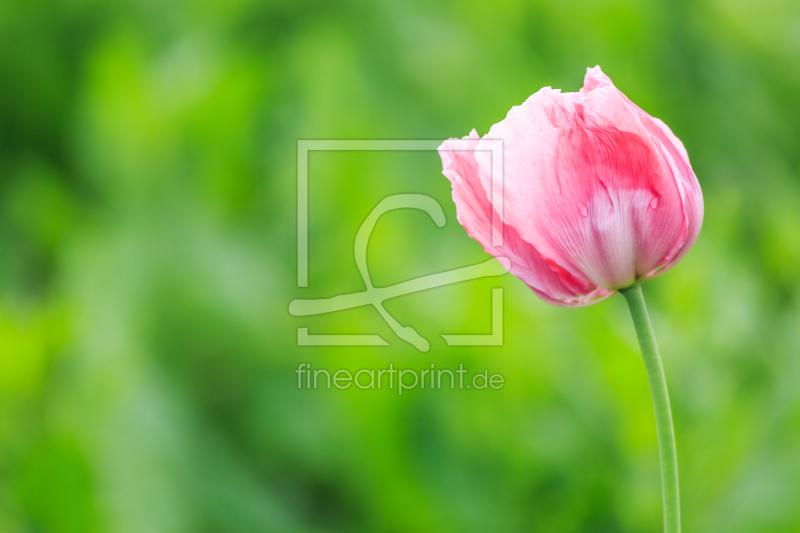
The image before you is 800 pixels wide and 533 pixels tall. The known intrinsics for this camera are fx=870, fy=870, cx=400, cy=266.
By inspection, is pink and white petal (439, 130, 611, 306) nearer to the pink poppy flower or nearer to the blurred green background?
the pink poppy flower

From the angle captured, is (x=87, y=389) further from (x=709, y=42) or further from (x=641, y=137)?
(x=709, y=42)

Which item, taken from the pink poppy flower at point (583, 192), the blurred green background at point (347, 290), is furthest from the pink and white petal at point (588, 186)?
the blurred green background at point (347, 290)

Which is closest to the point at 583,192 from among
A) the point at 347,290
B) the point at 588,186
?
the point at 588,186

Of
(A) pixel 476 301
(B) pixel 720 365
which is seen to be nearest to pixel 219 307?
(A) pixel 476 301

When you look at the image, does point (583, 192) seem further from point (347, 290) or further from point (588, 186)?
point (347, 290)

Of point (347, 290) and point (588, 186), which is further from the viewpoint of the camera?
point (347, 290)

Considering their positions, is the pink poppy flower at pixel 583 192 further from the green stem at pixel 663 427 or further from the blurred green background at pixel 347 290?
the blurred green background at pixel 347 290

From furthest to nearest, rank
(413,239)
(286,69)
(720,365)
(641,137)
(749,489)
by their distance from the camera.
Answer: (286,69) → (413,239) → (720,365) → (749,489) → (641,137)
